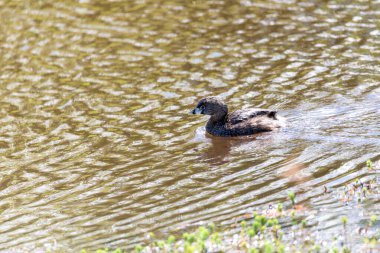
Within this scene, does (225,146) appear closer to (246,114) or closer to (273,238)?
(246,114)

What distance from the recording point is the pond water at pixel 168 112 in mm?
11352

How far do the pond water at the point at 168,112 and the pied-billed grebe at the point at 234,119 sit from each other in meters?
0.23

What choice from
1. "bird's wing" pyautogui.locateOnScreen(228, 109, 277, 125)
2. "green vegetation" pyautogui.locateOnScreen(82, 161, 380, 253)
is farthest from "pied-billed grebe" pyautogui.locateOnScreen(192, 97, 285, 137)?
"green vegetation" pyautogui.locateOnScreen(82, 161, 380, 253)

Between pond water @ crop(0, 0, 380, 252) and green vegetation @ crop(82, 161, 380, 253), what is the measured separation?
1.01 feet

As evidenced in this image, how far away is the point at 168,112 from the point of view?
52.4 feet

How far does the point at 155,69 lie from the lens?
18188 millimetres

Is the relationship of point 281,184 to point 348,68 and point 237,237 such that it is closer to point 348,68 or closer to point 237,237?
point 237,237

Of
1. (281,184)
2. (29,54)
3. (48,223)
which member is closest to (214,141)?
(281,184)

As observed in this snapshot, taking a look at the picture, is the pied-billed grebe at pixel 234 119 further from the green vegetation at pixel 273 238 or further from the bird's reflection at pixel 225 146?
the green vegetation at pixel 273 238

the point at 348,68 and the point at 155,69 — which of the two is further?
the point at 155,69

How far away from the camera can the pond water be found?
1135 centimetres

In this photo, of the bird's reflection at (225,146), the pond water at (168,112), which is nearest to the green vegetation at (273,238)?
the pond water at (168,112)

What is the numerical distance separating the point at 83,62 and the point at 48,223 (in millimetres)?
8084

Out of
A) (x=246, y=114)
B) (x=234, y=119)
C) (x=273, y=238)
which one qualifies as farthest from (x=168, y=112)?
(x=273, y=238)
